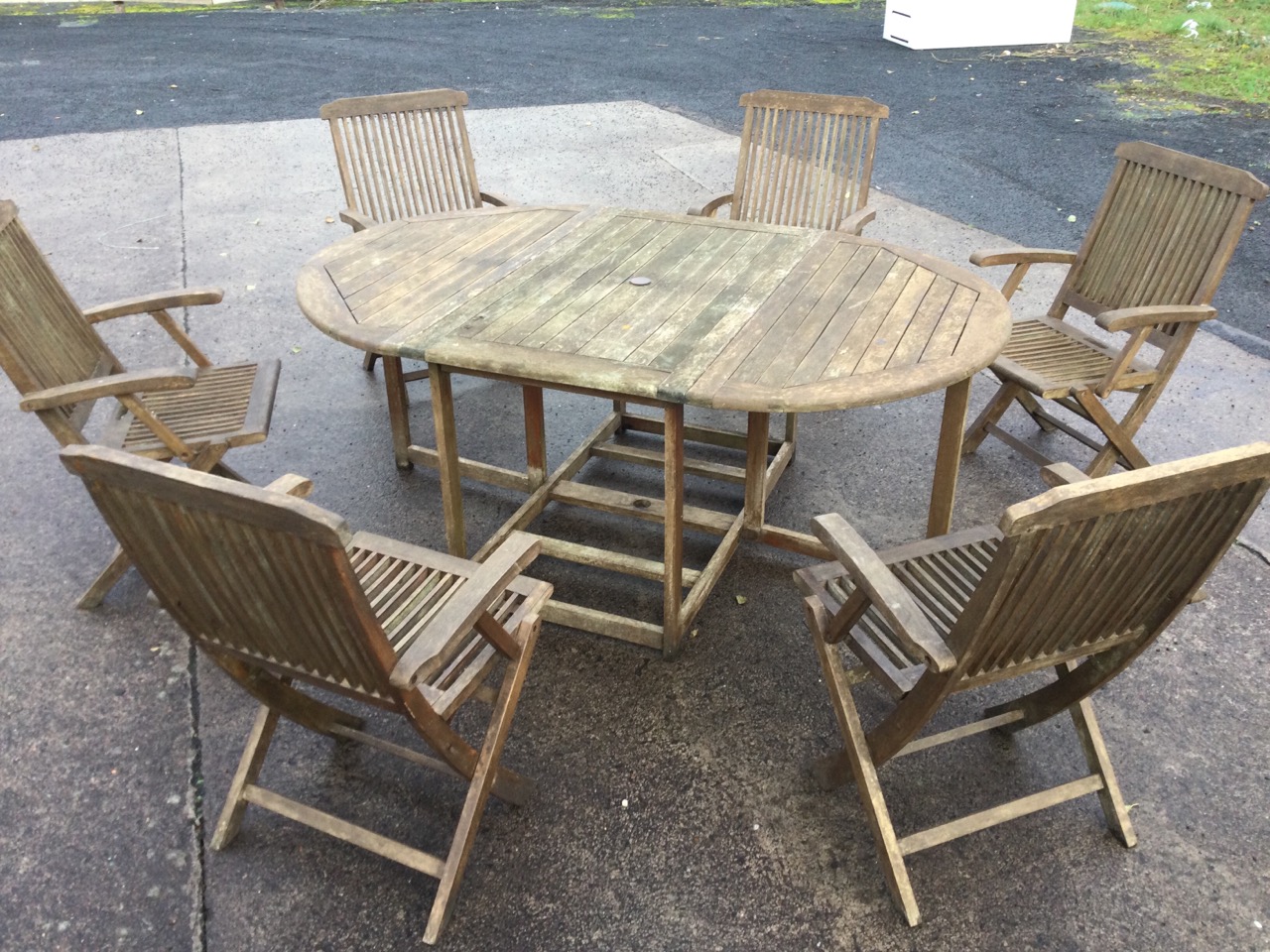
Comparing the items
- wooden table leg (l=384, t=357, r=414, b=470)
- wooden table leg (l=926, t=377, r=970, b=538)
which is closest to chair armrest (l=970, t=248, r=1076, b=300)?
wooden table leg (l=926, t=377, r=970, b=538)

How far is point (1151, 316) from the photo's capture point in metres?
2.84

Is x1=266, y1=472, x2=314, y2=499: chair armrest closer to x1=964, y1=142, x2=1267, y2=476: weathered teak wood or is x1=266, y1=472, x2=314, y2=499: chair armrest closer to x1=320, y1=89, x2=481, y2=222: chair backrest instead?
x1=320, y1=89, x2=481, y2=222: chair backrest

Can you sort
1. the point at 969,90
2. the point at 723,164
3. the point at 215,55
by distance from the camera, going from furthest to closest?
the point at 215,55 < the point at 969,90 < the point at 723,164

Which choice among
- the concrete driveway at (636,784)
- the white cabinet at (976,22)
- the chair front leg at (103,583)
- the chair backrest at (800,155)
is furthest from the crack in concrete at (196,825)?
the white cabinet at (976,22)

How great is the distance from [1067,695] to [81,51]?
39.0 feet

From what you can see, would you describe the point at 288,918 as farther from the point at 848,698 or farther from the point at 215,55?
the point at 215,55

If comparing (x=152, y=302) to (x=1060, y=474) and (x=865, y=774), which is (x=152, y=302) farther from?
(x=1060, y=474)

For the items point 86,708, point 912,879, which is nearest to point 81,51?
point 86,708

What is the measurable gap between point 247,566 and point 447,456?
3.96ft

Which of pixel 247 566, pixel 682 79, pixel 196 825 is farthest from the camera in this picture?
pixel 682 79

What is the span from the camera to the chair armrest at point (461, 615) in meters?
1.65

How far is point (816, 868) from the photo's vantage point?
6.79 ft

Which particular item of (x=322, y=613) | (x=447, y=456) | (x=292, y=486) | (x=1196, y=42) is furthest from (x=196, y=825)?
(x=1196, y=42)

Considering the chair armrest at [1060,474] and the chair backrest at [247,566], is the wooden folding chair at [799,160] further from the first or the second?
the chair backrest at [247,566]
